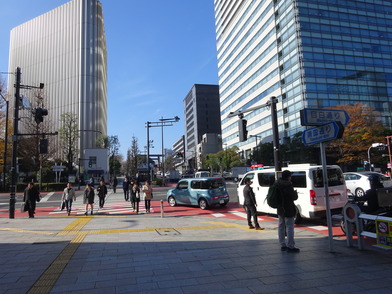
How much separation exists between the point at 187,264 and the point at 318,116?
3.94 m

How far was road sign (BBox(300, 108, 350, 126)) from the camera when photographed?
18.0 feet

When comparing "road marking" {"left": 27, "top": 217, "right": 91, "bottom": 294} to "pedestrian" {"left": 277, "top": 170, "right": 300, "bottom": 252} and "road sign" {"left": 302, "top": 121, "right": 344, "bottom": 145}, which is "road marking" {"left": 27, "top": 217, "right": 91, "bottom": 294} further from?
"road sign" {"left": 302, "top": 121, "right": 344, "bottom": 145}

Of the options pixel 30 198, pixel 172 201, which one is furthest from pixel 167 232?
pixel 30 198

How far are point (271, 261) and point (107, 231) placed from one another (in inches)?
226

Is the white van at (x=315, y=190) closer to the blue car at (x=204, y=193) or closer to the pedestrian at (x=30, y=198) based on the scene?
the blue car at (x=204, y=193)

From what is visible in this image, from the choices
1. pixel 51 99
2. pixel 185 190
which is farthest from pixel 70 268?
pixel 51 99

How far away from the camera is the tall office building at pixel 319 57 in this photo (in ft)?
174

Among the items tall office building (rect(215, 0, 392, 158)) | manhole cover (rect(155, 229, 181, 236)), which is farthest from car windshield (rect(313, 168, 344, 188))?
tall office building (rect(215, 0, 392, 158))

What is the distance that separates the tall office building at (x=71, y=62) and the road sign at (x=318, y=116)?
5783 cm

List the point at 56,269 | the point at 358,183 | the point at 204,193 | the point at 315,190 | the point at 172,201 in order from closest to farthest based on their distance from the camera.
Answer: the point at 56,269 → the point at 315,190 → the point at 204,193 → the point at 358,183 → the point at 172,201

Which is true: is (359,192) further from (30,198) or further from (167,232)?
(30,198)

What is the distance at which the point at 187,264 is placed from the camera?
16.5 feet

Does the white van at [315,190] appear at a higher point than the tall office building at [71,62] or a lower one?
lower

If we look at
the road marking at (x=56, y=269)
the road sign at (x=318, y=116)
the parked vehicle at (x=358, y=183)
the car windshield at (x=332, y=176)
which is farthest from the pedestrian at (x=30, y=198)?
the parked vehicle at (x=358, y=183)
